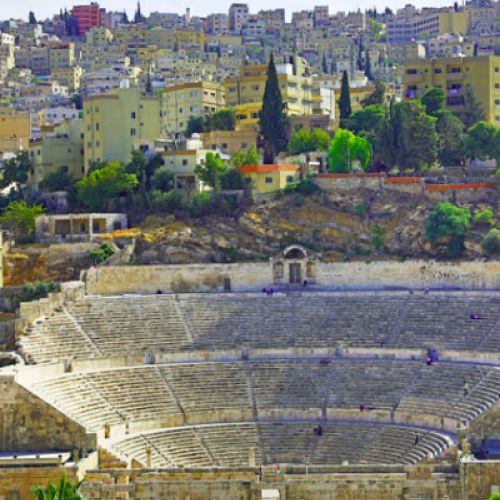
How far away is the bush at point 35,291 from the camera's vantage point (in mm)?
56438

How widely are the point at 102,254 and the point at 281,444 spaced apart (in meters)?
15.3

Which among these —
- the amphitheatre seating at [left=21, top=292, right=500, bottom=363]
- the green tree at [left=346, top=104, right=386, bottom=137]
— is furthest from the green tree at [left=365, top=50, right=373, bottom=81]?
the amphitheatre seating at [left=21, top=292, right=500, bottom=363]

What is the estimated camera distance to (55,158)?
232 ft

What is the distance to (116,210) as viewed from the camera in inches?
2557

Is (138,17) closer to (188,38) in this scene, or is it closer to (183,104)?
(188,38)

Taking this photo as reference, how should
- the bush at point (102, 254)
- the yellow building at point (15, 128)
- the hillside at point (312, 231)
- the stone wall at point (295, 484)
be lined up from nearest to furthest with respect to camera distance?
the stone wall at point (295, 484) → the bush at point (102, 254) → the hillside at point (312, 231) → the yellow building at point (15, 128)

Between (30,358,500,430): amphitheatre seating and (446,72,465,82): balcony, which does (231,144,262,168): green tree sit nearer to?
(446,72,465,82): balcony

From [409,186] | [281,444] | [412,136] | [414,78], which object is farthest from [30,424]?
[414,78]

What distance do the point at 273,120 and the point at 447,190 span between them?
10.9 m

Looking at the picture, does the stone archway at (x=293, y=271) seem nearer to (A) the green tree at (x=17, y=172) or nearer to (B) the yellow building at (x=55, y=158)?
(B) the yellow building at (x=55, y=158)

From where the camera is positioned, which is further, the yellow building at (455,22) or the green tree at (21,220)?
the yellow building at (455,22)

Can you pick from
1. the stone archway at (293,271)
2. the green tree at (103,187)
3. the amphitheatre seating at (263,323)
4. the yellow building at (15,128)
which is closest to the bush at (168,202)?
the green tree at (103,187)

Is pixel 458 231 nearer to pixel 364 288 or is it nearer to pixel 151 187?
pixel 364 288

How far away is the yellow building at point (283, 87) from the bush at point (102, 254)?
19.1 m
